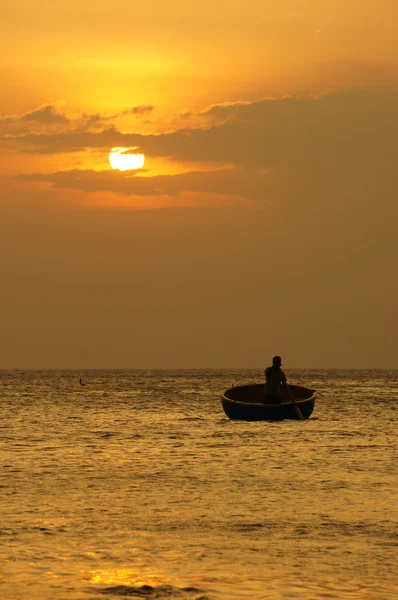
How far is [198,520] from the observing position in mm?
15867

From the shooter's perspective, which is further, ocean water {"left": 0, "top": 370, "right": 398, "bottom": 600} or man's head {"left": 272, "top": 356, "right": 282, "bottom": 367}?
man's head {"left": 272, "top": 356, "right": 282, "bottom": 367}

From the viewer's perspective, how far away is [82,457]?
27.1 metres

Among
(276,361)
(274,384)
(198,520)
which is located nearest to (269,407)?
(274,384)

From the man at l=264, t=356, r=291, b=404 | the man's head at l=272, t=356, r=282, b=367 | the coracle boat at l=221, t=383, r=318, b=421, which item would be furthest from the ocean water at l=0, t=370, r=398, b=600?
the coracle boat at l=221, t=383, r=318, b=421

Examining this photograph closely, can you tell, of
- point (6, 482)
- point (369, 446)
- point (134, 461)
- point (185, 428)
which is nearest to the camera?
point (6, 482)

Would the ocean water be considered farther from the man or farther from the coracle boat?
the coracle boat

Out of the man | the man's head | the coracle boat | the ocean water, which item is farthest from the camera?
the coracle boat

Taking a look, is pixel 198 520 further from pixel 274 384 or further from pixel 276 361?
pixel 274 384

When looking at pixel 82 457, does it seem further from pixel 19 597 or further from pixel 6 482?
pixel 19 597

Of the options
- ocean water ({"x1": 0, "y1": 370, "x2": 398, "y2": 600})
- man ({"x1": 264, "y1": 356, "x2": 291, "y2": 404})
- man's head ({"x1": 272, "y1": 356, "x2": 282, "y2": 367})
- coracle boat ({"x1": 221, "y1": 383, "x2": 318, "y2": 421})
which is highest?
man's head ({"x1": 272, "y1": 356, "x2": 282, "y2": 367})

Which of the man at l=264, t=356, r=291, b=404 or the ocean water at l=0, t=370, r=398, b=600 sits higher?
the man at l=264, t=356, r=291, b=404

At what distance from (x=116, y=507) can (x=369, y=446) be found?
52.1 feet

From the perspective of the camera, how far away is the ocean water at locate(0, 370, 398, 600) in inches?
446

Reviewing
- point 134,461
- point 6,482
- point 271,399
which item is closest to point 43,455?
point 134,461
